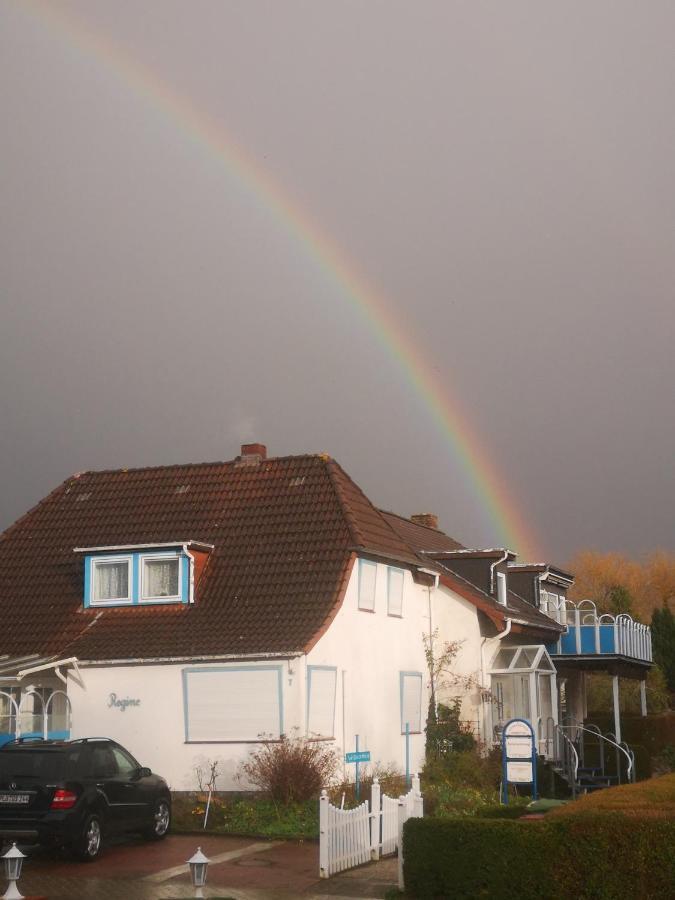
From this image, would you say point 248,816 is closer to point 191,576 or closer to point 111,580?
point 191,576

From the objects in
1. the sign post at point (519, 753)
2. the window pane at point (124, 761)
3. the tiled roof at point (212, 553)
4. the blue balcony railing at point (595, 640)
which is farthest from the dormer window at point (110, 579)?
the blue balcony railing at point (595, 640)

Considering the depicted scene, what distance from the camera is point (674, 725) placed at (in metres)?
45.8

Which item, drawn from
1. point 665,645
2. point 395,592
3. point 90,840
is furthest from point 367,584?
point 665,645

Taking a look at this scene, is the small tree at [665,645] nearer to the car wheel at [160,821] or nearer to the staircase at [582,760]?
the staircase at [582,760]

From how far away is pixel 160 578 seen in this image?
28.7 m

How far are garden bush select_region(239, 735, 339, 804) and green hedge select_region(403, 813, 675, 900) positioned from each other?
27.2 feet

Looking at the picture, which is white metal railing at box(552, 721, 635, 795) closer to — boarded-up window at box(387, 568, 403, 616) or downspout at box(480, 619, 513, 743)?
downspout at box(480, 619, 513, 743)

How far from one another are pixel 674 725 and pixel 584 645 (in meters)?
10.7

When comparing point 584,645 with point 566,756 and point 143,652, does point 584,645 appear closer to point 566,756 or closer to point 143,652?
point 566,756

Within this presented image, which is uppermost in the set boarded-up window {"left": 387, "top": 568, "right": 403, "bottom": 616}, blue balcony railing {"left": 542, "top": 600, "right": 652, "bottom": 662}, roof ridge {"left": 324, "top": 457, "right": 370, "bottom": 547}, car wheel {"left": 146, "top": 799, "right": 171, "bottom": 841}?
roof ridge {"left": 324, "top": 457, "right": 370, "bottom": 547}

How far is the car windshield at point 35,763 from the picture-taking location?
58.6 feet

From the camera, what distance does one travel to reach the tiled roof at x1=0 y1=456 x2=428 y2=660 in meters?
26.6

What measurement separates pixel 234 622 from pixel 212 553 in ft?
10.1

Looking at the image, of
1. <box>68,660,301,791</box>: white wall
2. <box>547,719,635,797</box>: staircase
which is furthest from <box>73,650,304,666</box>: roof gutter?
<box>547,719,635,797</box>: staircase
